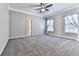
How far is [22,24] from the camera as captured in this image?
677 cm

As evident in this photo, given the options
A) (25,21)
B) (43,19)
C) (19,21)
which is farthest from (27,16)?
(43,19)

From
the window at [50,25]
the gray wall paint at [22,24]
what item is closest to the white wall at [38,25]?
the gray wall paint at [22,24]

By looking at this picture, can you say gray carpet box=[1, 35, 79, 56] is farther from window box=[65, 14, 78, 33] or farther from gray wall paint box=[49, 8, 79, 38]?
gray wall paint box=[49, 8, 79, 38]

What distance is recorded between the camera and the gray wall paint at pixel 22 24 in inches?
231

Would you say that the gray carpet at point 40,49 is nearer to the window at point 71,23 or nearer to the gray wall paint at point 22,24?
the window at point 71,23

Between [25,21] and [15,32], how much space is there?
152 cm

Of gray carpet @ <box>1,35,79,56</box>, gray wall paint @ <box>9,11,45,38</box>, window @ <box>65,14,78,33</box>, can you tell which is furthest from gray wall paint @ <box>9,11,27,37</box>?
window @ <box>65,14,78,33</box>

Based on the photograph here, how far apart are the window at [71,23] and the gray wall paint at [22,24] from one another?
322 cm

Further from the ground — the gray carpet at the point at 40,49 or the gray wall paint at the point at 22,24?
the gray wall paint at the point at 22,24

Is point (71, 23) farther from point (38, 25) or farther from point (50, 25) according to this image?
point (38, 25)

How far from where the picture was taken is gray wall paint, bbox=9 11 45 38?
5871 millimetres

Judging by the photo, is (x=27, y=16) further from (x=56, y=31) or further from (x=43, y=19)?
(x=56, y=31)

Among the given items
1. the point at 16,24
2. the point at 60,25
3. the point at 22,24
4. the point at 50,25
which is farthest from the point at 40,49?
the point at 50,25

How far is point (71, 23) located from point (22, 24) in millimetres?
4063
